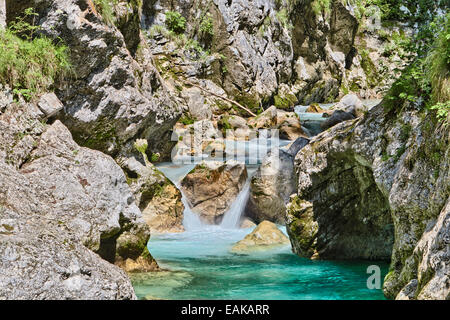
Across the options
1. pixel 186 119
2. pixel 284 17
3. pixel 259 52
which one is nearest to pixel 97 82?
pixel 186 119

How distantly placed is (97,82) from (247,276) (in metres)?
5.49

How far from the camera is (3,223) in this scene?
470cm

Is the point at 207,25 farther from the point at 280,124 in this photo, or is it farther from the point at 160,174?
the point at 160,174

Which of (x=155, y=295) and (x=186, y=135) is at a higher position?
(x=186, y=135)

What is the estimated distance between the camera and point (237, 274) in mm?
9094

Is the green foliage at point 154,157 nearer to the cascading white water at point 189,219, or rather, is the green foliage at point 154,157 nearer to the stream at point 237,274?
the cascading white water at point 189,219

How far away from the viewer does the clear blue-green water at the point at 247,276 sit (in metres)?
7.69

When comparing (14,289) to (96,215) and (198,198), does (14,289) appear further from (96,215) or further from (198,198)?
(198,198)

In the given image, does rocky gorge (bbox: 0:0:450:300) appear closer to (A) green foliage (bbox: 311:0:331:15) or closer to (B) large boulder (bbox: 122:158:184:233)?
(B) large boulder (bbox: 122:158:184:233)

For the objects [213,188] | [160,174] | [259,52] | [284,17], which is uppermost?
[284,17]

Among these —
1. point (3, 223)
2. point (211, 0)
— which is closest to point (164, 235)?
point (3, 223)

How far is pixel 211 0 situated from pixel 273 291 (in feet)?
66.7

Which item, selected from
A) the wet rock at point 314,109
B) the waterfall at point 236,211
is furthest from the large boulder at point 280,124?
the waterfall at point 236,211

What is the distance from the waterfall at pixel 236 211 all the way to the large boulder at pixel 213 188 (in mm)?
125
